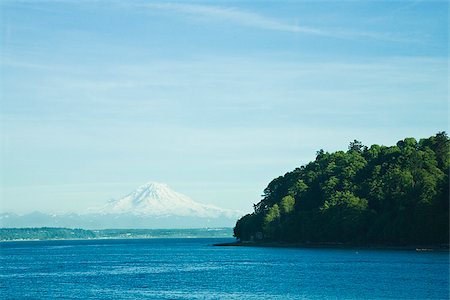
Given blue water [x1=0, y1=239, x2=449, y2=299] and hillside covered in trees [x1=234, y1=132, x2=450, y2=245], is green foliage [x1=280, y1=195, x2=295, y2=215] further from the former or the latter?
blue water [x1=0, y1=239, x2=449, y2=299]

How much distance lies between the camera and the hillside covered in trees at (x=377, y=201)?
5802 inches

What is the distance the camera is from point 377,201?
165 m

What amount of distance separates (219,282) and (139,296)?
61.8 ft

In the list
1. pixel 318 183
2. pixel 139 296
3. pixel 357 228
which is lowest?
pixel 139 296

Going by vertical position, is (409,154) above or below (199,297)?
above

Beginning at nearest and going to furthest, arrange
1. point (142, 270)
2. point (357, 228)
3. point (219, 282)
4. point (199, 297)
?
point (199, 297) < point (219, 282) < point (142, 270) < point (357, 228)

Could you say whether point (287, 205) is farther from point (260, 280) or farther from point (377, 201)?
point (260, 280)

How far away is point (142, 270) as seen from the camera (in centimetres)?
12369

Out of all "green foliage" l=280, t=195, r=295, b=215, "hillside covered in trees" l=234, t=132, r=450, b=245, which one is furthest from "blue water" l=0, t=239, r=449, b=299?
"green foliage" l=280, t=195, r=295, b=215

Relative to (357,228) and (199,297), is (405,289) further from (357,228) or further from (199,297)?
(357,228)

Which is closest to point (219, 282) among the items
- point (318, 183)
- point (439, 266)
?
point (439, 266)

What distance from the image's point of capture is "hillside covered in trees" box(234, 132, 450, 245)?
147 metres

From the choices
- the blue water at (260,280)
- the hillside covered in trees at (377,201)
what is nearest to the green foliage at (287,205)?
the hillside covered in trees at (377,201)

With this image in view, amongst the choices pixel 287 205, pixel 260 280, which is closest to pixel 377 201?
pixel 287 205
